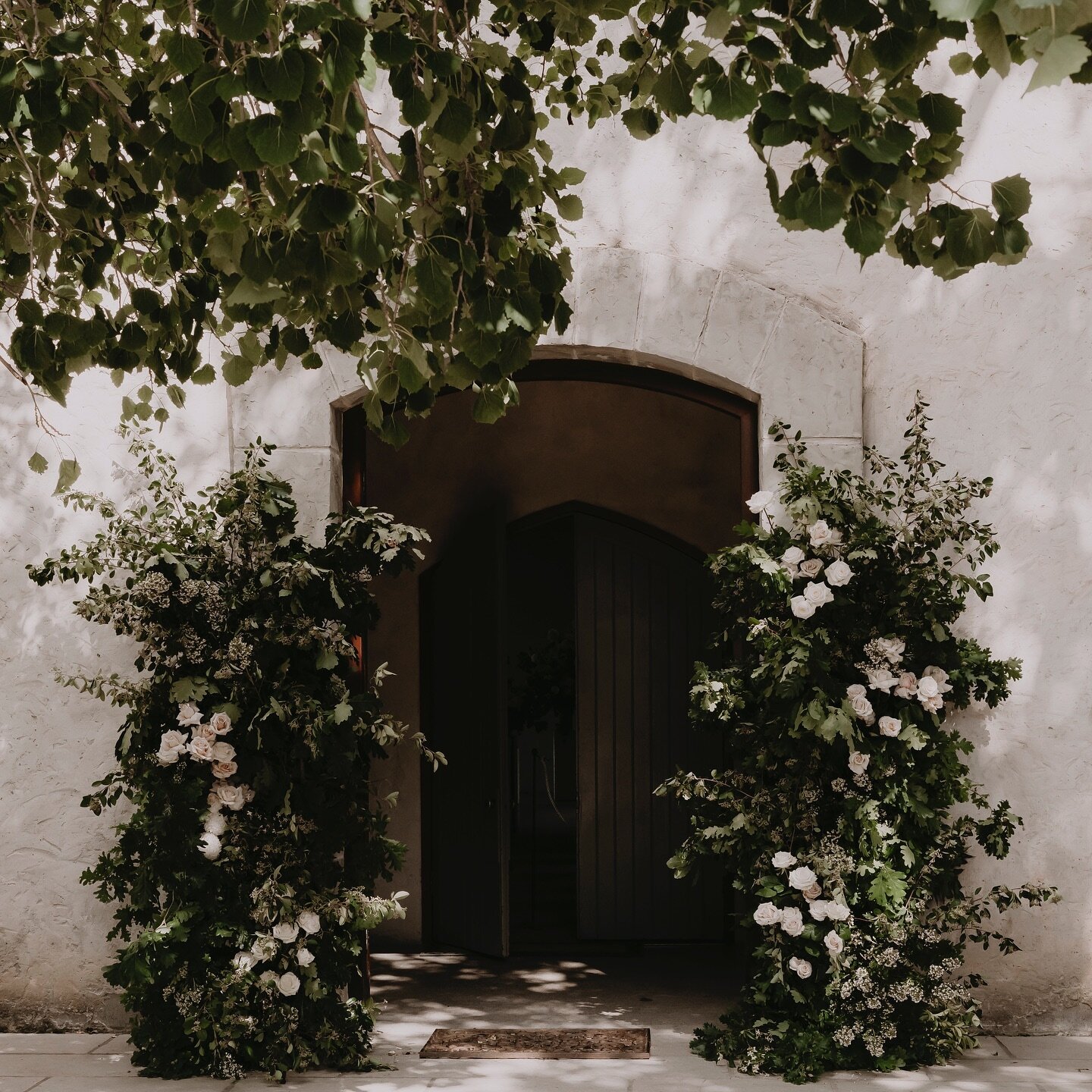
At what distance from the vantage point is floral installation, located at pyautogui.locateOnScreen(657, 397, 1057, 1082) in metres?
4.27

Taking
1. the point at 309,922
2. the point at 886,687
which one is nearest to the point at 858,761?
the point at 886,687

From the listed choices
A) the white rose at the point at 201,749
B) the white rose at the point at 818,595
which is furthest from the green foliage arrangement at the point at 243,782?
the white rose at the point at 818,595

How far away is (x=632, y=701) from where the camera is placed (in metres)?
7.48

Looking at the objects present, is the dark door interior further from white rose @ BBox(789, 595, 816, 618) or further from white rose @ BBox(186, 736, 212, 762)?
white rose @ BBox(789, 595, 816, 618)

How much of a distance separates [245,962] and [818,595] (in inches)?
92.9

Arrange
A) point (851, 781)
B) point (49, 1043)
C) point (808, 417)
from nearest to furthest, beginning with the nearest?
1. point (851, 781)
2. point (49, 1043)
3. point (808, 417)

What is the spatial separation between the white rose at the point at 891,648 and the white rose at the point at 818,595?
24cm

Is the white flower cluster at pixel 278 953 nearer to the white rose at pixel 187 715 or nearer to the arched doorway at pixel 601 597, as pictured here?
the white rose at pixel 187 715

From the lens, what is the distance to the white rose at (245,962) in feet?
14.0

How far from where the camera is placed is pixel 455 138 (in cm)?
241

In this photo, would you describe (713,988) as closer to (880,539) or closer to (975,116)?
(880,539)

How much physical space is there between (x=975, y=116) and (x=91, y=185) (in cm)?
343

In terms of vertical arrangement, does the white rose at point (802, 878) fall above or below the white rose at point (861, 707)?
below

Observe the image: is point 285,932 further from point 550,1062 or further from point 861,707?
point 861,707
